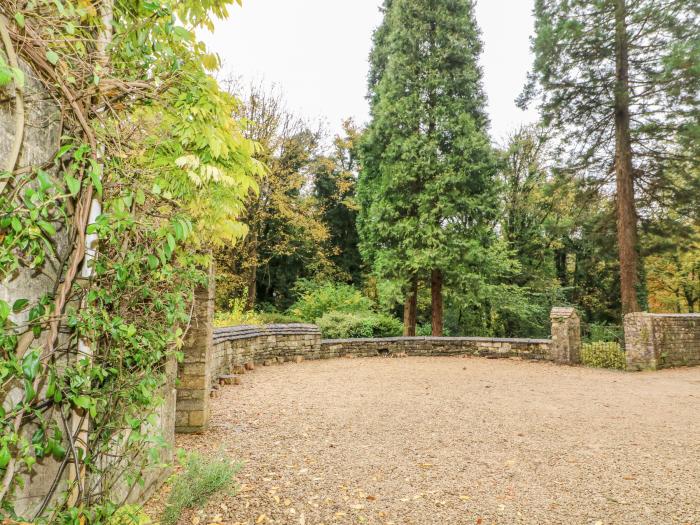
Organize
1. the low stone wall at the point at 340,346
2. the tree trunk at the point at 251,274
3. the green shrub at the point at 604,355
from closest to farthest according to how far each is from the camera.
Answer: the low stone wall at the point at 340,346, the green shrub at the point at 604,355, the tree trunk at the point at 251,274

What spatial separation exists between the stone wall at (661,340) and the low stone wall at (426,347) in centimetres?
230

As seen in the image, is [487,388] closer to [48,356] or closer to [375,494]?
[375,494]

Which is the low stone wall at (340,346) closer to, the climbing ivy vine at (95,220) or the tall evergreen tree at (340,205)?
the climbing ivy vine at (95,220)

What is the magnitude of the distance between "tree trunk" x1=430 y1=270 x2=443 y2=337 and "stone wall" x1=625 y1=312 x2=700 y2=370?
195 inches

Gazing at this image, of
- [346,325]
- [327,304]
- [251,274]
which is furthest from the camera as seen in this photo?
[251,274]

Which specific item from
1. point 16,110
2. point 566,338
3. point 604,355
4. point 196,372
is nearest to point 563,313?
point 566,338

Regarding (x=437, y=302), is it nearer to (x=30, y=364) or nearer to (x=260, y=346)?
(x=260, y=346)

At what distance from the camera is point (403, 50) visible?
13688 millimetres

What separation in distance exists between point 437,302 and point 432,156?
4785 millimetres

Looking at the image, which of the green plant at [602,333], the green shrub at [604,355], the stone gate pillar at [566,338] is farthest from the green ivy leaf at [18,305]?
the green plant at [602,333]

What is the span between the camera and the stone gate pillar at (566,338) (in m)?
9.80

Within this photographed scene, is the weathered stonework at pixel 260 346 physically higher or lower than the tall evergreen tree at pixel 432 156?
lower

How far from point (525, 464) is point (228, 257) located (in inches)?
492

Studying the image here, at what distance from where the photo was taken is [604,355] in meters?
Result: 9.89
